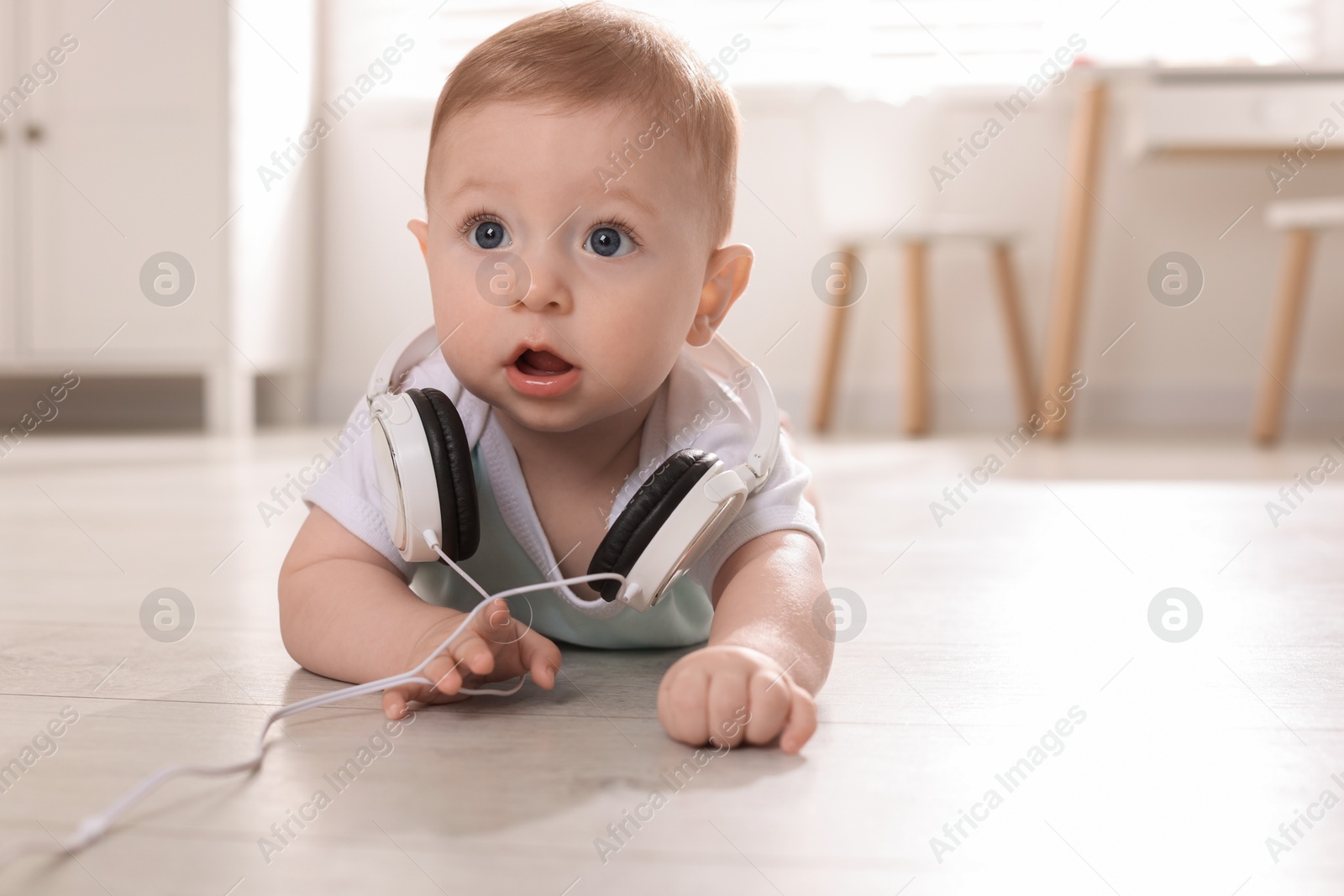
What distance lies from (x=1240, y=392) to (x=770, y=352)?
3.73 feet

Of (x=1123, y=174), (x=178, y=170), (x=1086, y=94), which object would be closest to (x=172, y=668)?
(x=178, y=170)

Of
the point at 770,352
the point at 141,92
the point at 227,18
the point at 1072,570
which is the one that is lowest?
the point at 770,352

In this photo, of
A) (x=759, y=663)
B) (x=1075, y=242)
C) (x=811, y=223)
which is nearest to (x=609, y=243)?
(x=759, y=663)

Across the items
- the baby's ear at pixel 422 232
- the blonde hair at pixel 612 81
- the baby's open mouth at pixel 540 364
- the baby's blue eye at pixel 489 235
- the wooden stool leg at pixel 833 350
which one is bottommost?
the wooden stool leg at pixel 833 350

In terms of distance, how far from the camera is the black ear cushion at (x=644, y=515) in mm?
634

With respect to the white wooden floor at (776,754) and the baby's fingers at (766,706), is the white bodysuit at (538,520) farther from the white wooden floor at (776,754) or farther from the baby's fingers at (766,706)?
the baby's fingers at (766,706)

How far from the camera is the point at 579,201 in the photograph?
67 centimetres

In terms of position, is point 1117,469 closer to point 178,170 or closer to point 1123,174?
point 1123,174

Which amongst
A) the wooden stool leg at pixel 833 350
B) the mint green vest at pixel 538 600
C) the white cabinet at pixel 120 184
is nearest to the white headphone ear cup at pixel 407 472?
the mint green vest at pixel 538 600

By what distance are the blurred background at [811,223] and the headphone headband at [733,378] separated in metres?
1.91

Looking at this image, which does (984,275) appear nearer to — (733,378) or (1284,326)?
(1284,326)

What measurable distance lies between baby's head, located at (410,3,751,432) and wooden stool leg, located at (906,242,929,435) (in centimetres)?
205

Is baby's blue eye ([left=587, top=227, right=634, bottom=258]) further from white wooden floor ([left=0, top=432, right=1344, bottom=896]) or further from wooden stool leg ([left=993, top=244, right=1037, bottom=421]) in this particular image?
wooden stool leg ([left=993, top=244, right=1037, bottom=421])

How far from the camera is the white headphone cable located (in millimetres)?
434
